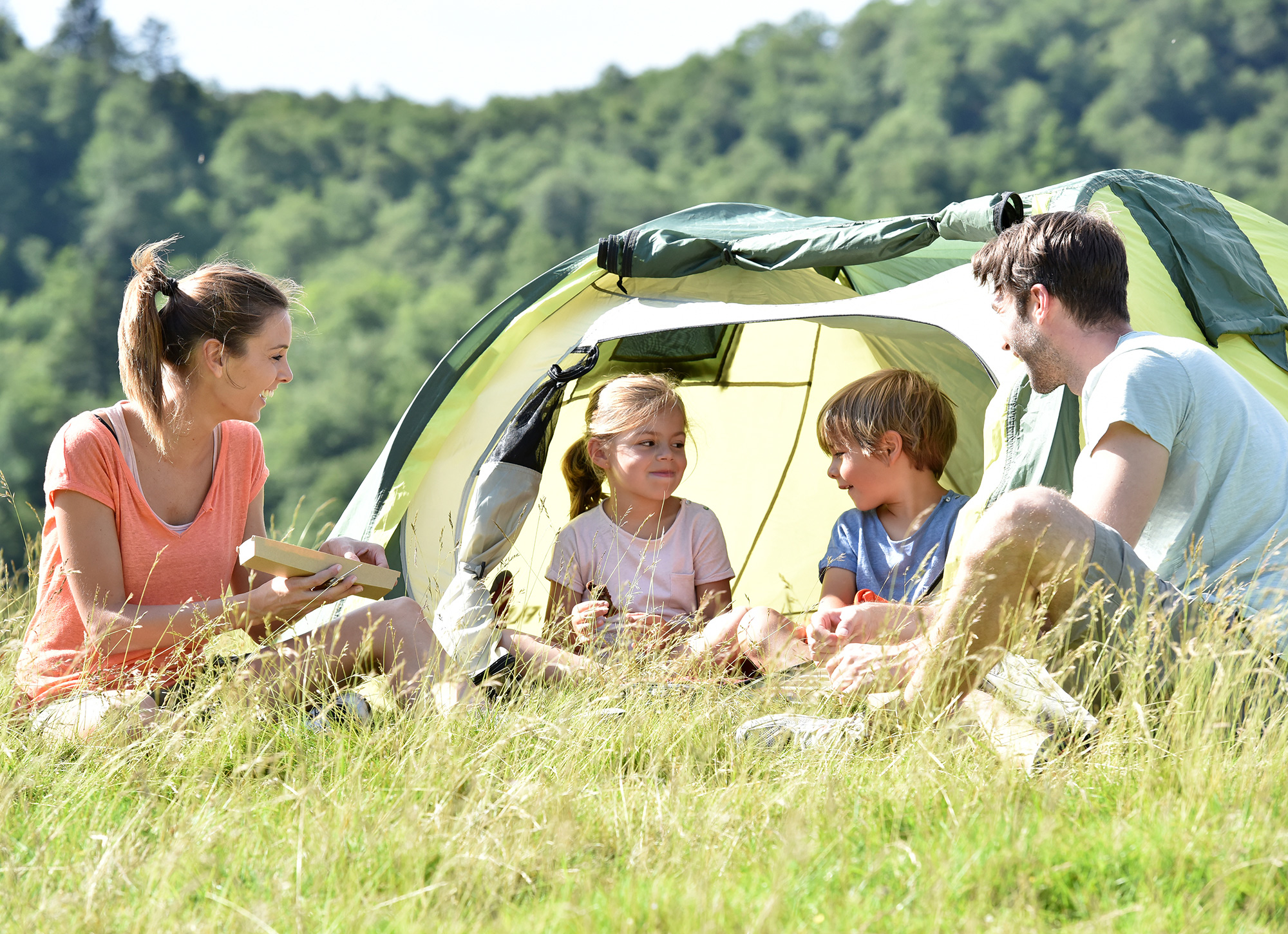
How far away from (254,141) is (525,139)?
10340 millimetres

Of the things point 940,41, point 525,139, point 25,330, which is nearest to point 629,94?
point 525,139

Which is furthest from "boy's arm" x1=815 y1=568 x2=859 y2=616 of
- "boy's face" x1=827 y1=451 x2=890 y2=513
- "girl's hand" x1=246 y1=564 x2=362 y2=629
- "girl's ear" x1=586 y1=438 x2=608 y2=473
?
"girl's hand" x1=246 y1=564 x2=362 y2=629

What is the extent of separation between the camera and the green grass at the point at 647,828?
1704 mm

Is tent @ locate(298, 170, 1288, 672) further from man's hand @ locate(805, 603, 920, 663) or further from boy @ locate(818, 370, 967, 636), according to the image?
man's hand @ locate(805, 603, 920, 663)

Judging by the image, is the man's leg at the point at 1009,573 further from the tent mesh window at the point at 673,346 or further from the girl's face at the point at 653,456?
the tent mesh window at the point at 673,346

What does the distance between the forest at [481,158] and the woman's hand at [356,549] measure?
24.3m

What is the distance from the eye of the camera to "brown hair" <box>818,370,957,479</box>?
346 centimetres

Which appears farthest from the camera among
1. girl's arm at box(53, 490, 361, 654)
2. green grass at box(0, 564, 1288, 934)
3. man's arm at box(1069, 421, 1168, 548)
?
girl's arm at box(53, 490, 361, 654)

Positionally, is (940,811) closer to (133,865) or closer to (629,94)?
(133,865)

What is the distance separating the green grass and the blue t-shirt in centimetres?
107

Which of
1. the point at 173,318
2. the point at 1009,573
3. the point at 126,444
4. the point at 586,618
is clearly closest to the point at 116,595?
the point at 126,444

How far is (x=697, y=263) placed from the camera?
146 inches

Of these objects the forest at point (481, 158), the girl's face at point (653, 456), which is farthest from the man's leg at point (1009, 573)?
the forest at point (481, 158)

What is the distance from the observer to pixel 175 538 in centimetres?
285
